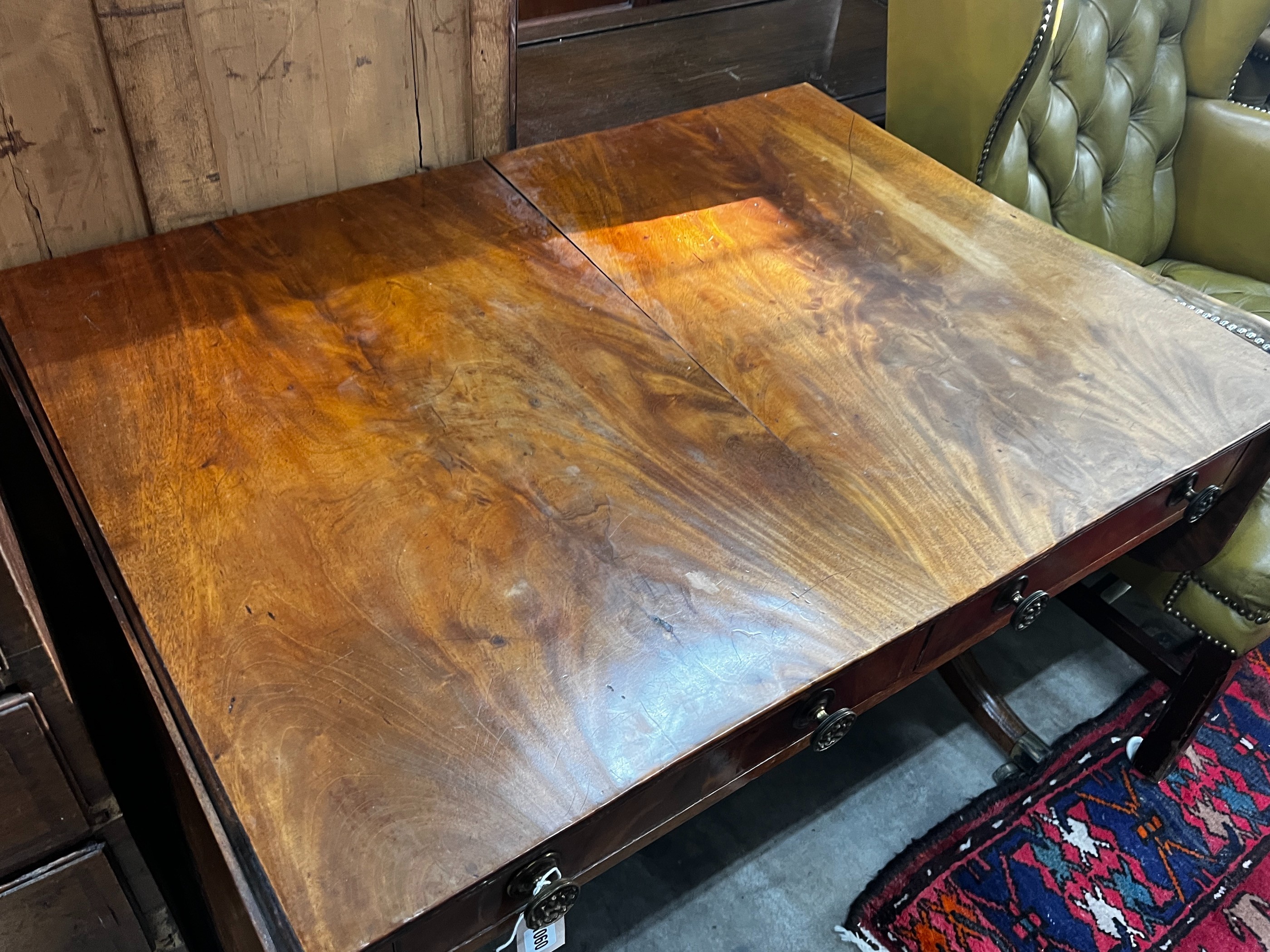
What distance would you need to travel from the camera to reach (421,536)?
786mm

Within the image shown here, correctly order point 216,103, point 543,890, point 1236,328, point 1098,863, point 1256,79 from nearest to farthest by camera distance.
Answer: point 543,890
point 216,103
point 1236,328
point 1098,863
point 1256,79

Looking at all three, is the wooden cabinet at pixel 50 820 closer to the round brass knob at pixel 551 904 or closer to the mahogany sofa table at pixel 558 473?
the mahogany sofa table at pixel 558 473

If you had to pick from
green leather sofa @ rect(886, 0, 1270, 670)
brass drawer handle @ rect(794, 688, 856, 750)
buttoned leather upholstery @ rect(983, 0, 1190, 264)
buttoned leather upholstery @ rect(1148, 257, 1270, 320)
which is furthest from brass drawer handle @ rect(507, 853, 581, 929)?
buttoned leather upholstery @ rect(1148, 257, 1270, 320)

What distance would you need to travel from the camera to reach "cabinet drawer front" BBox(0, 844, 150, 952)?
869 millimetres

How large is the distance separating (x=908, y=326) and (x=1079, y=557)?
0.98 feet

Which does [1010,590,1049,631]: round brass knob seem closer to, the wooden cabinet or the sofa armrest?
the wooden cabinet

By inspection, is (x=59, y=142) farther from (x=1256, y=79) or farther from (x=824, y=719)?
(x=1256, y=79)

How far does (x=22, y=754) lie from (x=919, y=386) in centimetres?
87

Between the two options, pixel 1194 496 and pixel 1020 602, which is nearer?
pixel 1020 602

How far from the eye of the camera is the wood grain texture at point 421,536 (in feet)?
2.09

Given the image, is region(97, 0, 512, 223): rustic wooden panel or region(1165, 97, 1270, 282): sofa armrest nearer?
region(97, 0, 512, 223): rustic wooden panel

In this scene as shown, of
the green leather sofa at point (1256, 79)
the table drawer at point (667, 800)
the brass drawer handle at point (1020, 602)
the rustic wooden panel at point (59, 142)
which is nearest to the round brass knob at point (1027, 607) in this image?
the brass drawer handle at point (1020, 602)

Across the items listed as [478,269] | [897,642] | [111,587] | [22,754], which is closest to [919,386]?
[897,642]

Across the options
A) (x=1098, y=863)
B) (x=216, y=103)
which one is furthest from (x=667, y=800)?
(x=1098, y=863)
